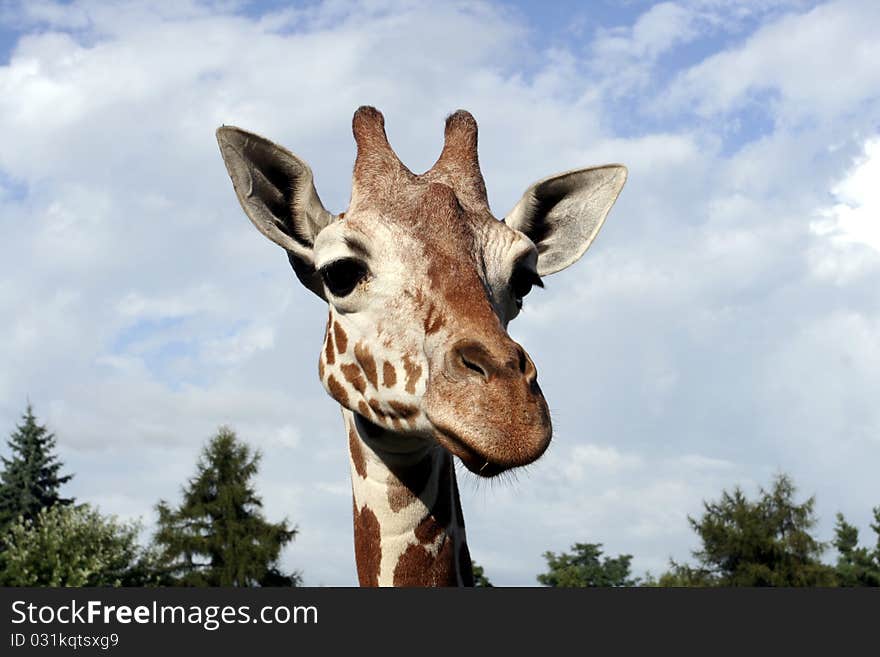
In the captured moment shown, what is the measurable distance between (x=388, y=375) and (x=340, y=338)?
72 cm

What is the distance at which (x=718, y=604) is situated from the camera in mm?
6723

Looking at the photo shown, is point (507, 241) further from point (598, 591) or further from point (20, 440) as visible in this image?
point (20, 440)

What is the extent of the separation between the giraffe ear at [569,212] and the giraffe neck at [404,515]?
7.00 feet

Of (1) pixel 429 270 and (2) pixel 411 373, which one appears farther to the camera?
(1) pixel 429 270

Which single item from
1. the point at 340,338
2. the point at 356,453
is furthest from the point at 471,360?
the point at 356,453

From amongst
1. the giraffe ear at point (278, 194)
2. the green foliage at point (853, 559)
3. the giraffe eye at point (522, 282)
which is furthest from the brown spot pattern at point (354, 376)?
the green foliage at point (853, 559)

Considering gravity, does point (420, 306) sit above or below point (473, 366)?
above

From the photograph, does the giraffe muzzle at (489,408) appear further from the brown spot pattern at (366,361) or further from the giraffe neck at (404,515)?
the giraffe neck at (404,515)

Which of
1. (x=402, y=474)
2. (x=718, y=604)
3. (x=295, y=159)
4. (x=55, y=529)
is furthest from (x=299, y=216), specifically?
(x=55, y=529)

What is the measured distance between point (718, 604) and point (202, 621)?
3.68 m

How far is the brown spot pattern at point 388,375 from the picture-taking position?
20.6 feet

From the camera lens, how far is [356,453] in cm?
712

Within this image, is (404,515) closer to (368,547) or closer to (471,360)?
(368,547)

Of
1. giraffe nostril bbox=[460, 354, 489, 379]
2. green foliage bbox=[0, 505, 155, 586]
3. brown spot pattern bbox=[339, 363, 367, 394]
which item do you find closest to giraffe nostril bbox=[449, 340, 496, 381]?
giraffe nostril bbox=[460, 354, 489, 379]
